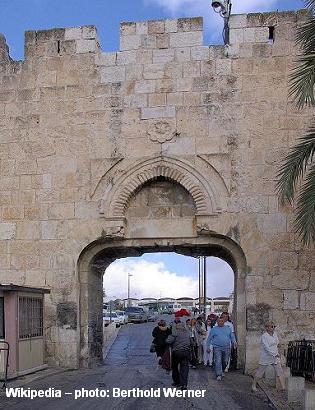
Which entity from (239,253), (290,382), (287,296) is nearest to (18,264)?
(239,253)

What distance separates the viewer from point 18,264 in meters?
15.3

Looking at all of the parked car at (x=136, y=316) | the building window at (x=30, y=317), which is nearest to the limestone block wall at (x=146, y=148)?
the building window at (x=30, y=317)

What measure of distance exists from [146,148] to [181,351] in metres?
5.66

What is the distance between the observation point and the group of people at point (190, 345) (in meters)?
10.9

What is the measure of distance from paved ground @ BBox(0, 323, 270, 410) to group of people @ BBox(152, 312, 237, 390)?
0.38 meters

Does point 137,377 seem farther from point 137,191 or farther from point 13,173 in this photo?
point 13,173

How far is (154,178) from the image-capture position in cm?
1488

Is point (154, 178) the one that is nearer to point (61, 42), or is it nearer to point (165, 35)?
point (165, 35)

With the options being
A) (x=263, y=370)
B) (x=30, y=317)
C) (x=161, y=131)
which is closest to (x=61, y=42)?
(x=161, y=131)

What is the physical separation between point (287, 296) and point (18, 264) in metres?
6.35

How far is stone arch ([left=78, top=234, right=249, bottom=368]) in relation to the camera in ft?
48.4

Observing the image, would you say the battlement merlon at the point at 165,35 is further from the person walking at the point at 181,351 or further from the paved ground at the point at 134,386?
the paved ground at the point at 134,386

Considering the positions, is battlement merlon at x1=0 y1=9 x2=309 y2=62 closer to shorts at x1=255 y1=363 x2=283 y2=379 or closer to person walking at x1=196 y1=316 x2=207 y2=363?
person walking at x1=196 y1=316 x2=207 y2=363

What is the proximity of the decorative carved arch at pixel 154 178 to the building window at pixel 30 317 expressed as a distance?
8.57ft
